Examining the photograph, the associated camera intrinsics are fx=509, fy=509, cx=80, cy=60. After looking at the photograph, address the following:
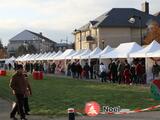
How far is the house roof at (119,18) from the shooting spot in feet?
→ 309

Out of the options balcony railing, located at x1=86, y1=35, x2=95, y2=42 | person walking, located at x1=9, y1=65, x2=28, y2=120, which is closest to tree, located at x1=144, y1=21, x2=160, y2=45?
balcony railing, located at x1=86, y1=35, x2=95, y2=42

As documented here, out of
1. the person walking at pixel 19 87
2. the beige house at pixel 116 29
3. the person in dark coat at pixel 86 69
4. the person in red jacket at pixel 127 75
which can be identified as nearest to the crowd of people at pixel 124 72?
the person in red jacket at pixel 127 75

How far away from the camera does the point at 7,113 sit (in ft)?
61.1

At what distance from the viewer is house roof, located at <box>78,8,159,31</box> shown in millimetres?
94188

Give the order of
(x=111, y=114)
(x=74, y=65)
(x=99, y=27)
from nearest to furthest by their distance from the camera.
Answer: (x=111, y=114), (x=74, y=65), (x=99, y=27)

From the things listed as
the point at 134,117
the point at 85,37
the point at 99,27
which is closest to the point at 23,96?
the point at 134,117

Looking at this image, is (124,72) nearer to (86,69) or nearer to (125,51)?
(125,51)

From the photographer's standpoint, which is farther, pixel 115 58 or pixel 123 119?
pixel 115 58

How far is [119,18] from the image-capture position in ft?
313

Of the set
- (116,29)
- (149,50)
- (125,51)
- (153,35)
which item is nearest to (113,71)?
(125,51)

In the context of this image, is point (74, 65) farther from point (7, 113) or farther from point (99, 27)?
point (99, 27)

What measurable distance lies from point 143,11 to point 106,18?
42.3ft

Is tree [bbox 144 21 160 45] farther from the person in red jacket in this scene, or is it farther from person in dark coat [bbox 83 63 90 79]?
the person in red jacket

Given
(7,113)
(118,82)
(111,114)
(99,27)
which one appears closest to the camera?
(111,114)
